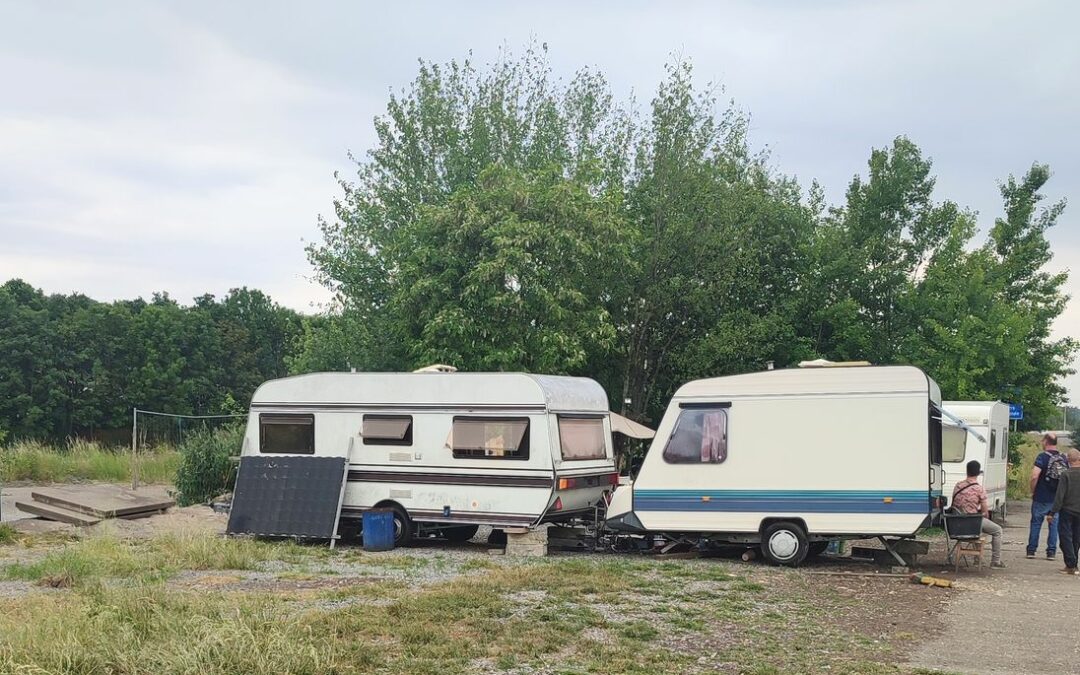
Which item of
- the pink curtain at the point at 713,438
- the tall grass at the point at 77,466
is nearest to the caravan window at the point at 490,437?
the pink curtain at the point at 713,438

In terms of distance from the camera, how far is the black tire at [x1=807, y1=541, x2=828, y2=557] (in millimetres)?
14859

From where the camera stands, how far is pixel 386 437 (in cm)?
1645

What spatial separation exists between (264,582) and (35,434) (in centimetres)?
5214

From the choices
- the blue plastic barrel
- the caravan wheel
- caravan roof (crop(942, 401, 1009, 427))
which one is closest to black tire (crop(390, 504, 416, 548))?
the caravan wheel

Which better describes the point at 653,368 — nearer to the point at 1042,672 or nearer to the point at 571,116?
the point at 571,116

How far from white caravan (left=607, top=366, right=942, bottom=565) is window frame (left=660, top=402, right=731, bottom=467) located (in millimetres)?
13

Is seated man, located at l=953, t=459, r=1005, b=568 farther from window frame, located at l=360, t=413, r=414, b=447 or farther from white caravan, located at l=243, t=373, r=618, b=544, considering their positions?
window frame, located at l=360, t=413, r=414, b=447

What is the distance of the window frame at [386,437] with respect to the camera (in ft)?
53.6

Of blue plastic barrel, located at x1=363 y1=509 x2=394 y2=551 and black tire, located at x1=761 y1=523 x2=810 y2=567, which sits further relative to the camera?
blue plastic barrel, located at x1=363 y1=509 x2=394 y2=551

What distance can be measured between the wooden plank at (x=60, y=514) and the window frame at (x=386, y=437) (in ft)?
17.8

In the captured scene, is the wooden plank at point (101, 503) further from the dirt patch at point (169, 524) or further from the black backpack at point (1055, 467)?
the black backpack at point (1055, 467)

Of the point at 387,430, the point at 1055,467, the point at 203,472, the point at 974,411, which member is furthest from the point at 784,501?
the point at 203,472

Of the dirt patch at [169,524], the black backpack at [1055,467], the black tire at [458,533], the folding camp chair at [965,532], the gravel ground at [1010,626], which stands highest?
the black backpack at [1055,467]

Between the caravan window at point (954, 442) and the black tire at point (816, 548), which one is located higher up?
the caravan window at point (954, 442)
